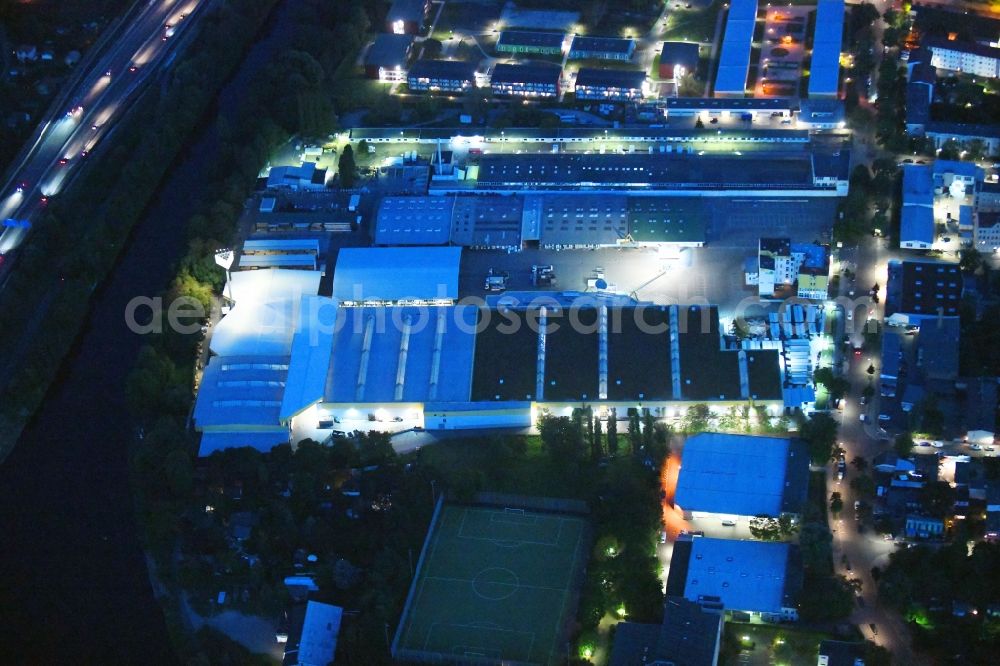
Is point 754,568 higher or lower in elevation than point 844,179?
lower

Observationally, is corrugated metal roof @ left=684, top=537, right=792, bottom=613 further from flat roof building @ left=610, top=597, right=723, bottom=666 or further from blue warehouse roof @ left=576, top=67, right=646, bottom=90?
blue warehouse roof @ left=576, top=67, right=646, bottom=90

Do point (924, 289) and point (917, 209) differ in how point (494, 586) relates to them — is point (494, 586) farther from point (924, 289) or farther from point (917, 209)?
point (917, 209)

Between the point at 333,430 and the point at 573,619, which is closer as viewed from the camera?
the point at 573,619

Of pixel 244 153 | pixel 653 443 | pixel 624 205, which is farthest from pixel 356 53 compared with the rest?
pixel 653 443

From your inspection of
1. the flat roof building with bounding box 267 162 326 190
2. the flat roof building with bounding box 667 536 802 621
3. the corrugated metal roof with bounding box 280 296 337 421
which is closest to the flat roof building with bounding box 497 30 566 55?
the flat roof building with bounding box 267 162 326 190

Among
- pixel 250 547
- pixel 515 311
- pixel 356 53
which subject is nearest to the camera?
pixel 250 547

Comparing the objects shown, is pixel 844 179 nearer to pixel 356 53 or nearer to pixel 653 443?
pixel 653 443
